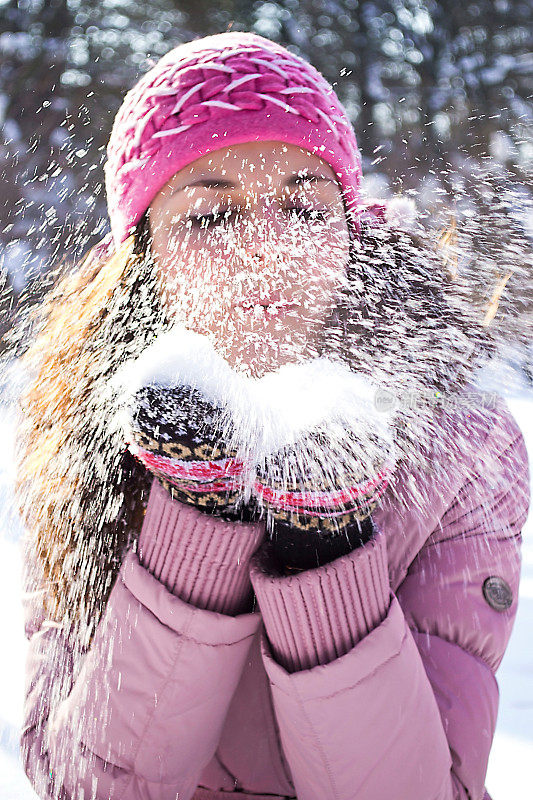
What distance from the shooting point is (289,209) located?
0.54 m

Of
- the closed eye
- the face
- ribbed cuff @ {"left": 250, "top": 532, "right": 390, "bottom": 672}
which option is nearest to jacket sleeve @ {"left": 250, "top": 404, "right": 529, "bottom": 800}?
ribbed cuff @ {"left": 250, "top": 532, "right": 390, "bottom": 672}

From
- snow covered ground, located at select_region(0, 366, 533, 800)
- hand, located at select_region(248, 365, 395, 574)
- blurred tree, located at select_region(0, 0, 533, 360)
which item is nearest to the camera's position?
hand, located at select_region(248, 365, 395, 574)

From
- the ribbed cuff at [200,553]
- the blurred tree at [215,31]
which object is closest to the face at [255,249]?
the ribbed cuff at [200,553]

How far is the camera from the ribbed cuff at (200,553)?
534mm

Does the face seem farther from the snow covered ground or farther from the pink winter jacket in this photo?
the snow covered ground

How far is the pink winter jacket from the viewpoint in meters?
0.49

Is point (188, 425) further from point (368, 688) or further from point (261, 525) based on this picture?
point (368, 688)

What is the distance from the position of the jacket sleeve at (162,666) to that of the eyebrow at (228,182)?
297 millimetres

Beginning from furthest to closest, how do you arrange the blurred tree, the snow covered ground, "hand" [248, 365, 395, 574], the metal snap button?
the blurred tree → the snow covered ground → the metal snap button → "hand" [248, 365, 395, 574]

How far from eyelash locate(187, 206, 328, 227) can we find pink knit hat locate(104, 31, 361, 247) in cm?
8

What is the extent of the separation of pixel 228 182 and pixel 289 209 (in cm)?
6

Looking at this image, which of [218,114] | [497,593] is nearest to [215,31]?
[218,114]

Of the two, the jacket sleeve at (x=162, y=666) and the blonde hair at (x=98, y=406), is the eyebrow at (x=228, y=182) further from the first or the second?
the jacket sleeve at (x=162, y=666)

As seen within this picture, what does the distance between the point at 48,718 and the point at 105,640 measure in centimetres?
12
